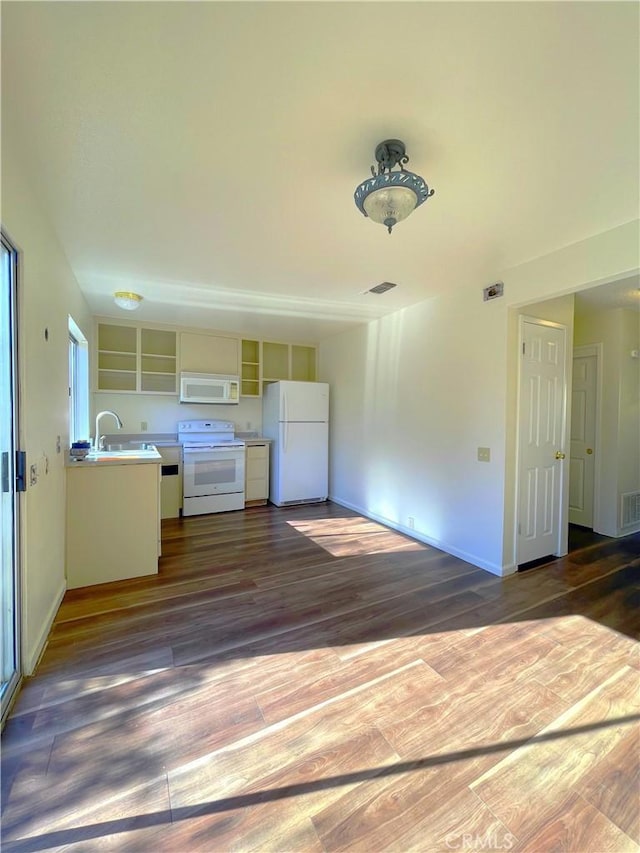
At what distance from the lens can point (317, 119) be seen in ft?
4.48

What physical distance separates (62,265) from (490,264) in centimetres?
313

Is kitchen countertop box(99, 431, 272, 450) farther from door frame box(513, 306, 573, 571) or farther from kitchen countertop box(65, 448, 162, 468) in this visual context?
door frame box(513, 306, 573, 571)

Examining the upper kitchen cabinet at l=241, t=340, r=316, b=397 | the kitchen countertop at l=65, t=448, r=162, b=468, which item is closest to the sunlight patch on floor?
the kitchen countertop at l=65, t=448, r=162, b=468

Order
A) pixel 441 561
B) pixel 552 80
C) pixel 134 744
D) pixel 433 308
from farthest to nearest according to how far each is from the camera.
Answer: pixel 433 308
pixel 441 561
pixel 134 744
pixel 552 80

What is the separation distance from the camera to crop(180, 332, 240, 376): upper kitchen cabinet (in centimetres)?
481

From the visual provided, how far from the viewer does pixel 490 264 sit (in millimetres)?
2684

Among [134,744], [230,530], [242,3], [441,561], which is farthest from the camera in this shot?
[230,530]

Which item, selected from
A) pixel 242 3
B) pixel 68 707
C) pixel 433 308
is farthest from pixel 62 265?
pixel 433 308

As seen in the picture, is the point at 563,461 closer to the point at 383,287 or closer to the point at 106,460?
the point at 383,287

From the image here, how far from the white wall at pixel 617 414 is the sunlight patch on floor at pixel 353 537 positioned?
2.18m

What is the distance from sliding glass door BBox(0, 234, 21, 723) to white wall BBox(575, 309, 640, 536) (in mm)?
4901

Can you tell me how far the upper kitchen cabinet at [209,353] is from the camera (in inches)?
189

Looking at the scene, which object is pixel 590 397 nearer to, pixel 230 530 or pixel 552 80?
pixel 552 80

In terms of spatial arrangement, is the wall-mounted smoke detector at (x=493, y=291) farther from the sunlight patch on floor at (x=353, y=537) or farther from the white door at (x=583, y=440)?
the sunlight patch on floor at (x=353, y=537)
